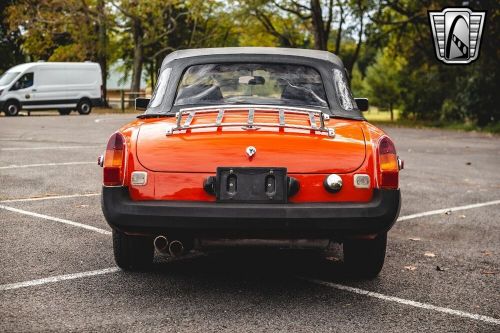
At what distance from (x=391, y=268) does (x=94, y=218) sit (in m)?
3.21

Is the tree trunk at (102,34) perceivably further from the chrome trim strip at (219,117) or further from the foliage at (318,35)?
the chrome trim strip at (219,117)

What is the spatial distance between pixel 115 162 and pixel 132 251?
29.5 inches

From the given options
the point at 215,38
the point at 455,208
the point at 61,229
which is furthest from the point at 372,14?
the point at 61,229

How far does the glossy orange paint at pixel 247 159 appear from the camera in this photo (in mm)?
4566

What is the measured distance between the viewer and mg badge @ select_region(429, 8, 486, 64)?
24703mm

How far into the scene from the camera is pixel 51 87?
34312 mm

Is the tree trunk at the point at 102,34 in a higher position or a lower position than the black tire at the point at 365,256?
higher

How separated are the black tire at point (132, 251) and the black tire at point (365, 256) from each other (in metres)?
1.37

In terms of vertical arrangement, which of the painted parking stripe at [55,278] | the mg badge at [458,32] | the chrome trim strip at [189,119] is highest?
the mg badge at [458,32]

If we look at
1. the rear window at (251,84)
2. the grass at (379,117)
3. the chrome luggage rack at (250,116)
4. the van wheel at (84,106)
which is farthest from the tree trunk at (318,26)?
the chrome luggage rack at (250,116)

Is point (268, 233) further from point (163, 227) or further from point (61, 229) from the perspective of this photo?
point (61, 229)

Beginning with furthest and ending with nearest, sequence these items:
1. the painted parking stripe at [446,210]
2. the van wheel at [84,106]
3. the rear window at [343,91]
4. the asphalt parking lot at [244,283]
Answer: the van wheel at [84,106]
the painted parking stripe at [446,210]
the rear window at [343,91]
the asphalt parking lot at [244,283]

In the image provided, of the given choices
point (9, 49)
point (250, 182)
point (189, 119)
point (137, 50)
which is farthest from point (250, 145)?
point (9, 49)

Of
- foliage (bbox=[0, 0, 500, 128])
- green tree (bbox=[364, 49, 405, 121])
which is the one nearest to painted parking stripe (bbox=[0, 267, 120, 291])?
foliage (bbox=[0, 0, 500, 128])
